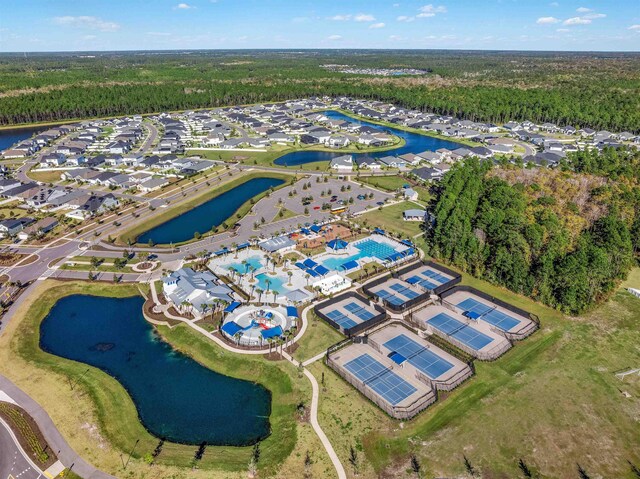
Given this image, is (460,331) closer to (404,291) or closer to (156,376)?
(404,291)

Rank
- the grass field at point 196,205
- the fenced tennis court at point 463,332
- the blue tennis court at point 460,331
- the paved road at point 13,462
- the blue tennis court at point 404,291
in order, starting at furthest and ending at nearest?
the grass field at point 196,205
the blue tennis court at point 404,291
the blue tennis court at point 460,331
the fenced tennis court at point 463,332
the paved road at point 13,462

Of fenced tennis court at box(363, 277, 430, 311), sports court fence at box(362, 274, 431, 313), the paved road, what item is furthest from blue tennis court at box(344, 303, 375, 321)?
the paved road

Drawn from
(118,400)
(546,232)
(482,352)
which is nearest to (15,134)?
(118,400)

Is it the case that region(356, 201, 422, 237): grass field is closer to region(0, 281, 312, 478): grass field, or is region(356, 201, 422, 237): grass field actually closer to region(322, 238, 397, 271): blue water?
region(322, 238, 397, 271): blue water

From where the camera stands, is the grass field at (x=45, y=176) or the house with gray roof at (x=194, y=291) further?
the grass field at (x=45, y=176)

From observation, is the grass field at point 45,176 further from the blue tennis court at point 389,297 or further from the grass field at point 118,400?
the blue tennis court at point 389,297

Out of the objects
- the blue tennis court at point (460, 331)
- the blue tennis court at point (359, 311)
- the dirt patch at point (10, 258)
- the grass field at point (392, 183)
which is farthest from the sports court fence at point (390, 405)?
the grass field at point (392, 183)

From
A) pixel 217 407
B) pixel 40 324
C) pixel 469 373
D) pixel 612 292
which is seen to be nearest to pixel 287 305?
pixel 217 407
